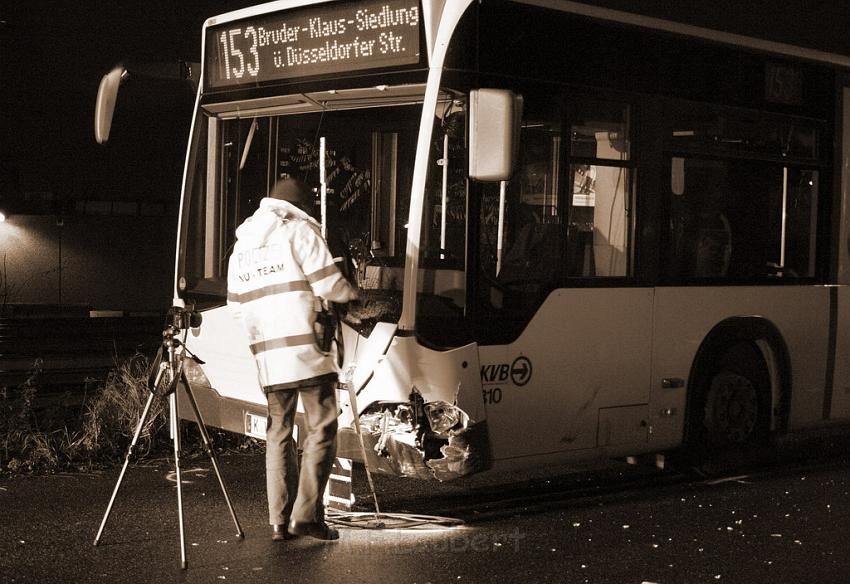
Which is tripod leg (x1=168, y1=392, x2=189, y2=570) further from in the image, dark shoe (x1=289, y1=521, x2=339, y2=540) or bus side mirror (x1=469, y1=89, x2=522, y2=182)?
bus side mirror (x1=469, y1=89, x2=522, y2=182)

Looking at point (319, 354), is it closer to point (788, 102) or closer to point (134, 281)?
point (788, 102)

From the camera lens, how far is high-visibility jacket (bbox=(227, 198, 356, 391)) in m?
6.73

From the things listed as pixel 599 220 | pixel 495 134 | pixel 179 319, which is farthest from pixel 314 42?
pixel 599 220

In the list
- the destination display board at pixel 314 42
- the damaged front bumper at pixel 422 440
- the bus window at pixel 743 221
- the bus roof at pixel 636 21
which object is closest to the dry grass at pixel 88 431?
the damaged front bumper at pixel 422 440

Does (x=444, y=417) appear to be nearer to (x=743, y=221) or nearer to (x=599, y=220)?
(x=599, y=220)

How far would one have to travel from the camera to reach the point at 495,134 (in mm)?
6914

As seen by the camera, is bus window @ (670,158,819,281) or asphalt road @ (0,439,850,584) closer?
asphalt road @ (0,439,850,584)

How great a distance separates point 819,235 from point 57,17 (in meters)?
15.8

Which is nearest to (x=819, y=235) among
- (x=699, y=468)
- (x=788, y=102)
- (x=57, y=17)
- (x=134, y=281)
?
(x=788, y=102)

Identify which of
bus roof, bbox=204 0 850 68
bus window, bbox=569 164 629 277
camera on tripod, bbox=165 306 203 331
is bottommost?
camera on tripod, bbox=165 306 203 331

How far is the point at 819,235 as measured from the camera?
9773mm

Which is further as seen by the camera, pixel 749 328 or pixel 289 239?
pixel 749 328

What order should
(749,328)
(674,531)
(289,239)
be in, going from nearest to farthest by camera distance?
1. (289,239)
2. (674,531)
3. (749,328)

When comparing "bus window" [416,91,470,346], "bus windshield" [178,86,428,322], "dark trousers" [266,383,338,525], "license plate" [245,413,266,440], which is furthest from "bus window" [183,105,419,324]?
"license plate" [245,413,266,440]
